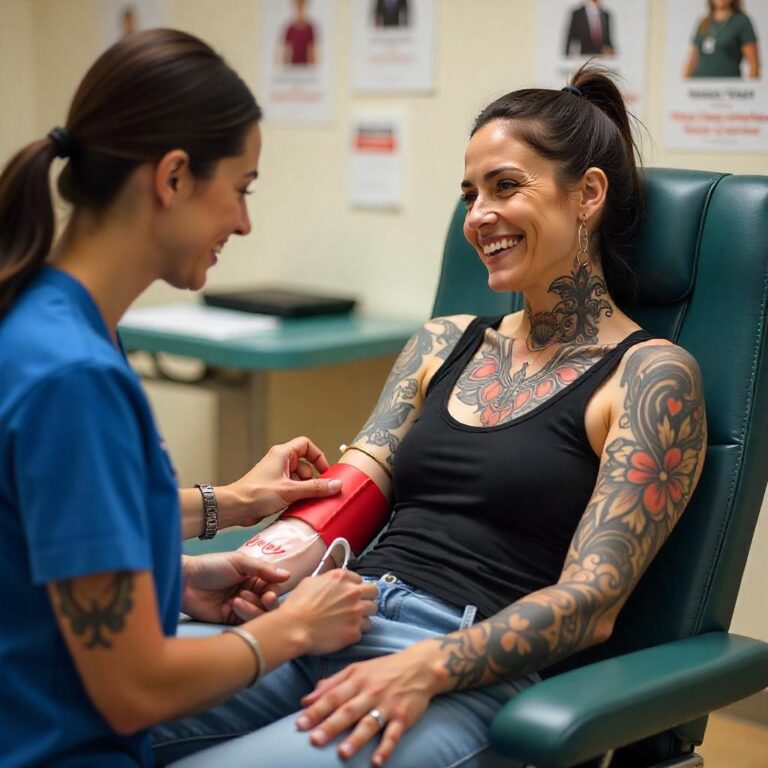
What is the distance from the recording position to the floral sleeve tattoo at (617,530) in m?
1.44

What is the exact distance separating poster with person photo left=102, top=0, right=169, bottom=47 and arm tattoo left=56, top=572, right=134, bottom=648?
9.21 feet

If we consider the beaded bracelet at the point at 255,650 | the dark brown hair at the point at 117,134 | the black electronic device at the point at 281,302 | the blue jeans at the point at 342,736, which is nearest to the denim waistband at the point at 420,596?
the blue jeans at the point at 342,736

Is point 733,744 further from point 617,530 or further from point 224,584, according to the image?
point 224,584

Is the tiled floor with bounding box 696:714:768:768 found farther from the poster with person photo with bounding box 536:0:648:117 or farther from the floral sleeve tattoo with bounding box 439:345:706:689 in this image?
the poster with person photo with bounding box 536:0:648:117

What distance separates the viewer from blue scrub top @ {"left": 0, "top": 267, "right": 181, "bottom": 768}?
44.5 inches

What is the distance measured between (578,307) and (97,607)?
2.94 feet

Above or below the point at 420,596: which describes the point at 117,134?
above

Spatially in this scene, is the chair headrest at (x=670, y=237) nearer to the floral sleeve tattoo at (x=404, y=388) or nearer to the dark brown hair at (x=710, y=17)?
the floral sleeve tattoo at (x=404, y=388)

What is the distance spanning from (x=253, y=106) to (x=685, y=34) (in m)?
1.56

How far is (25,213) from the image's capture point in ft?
4.05

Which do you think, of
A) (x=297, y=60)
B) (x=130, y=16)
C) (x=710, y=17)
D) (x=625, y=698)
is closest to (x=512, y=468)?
(x=625, y=698)

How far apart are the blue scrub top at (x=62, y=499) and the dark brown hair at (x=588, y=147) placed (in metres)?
0.77

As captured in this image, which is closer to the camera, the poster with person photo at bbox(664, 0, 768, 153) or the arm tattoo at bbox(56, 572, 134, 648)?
the arm tattoo at bbox(56, 572, 134, 648)

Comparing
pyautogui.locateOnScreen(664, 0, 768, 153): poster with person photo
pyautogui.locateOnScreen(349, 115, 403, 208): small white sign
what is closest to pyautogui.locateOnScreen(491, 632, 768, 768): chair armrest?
pyautogui.locateOnScreen(664, 0, 768, 153): poster with person photo
